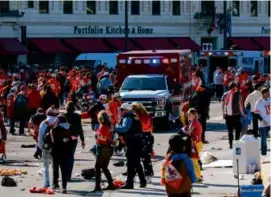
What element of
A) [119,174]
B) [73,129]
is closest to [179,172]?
[73,129]

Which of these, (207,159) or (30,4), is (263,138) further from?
(30,4)

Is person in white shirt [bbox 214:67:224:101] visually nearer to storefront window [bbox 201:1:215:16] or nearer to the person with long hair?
storefront window [bbox 201:1:215:16]

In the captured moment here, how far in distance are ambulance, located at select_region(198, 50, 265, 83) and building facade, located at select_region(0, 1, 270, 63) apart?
43.3 feet

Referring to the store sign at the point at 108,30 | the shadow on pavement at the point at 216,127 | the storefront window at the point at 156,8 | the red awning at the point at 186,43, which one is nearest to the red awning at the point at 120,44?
the store sign at the point at 108,30

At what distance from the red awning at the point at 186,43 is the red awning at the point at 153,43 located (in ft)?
1.92

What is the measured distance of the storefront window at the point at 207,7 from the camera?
2687 inches

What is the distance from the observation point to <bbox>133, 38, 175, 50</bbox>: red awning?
64500 millimetres

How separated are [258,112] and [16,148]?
754cm

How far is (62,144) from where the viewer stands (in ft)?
55.5

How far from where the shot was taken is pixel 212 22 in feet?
218

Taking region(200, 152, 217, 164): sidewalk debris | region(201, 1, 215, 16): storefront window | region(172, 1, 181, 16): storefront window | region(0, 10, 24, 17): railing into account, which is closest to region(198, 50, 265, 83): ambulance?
region(0, 10, 24, 17): railing

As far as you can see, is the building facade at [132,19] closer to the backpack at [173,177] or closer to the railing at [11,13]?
the railing at [11,13]

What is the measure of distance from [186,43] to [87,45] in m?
9.21

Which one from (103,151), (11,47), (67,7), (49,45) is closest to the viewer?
(103,151)
